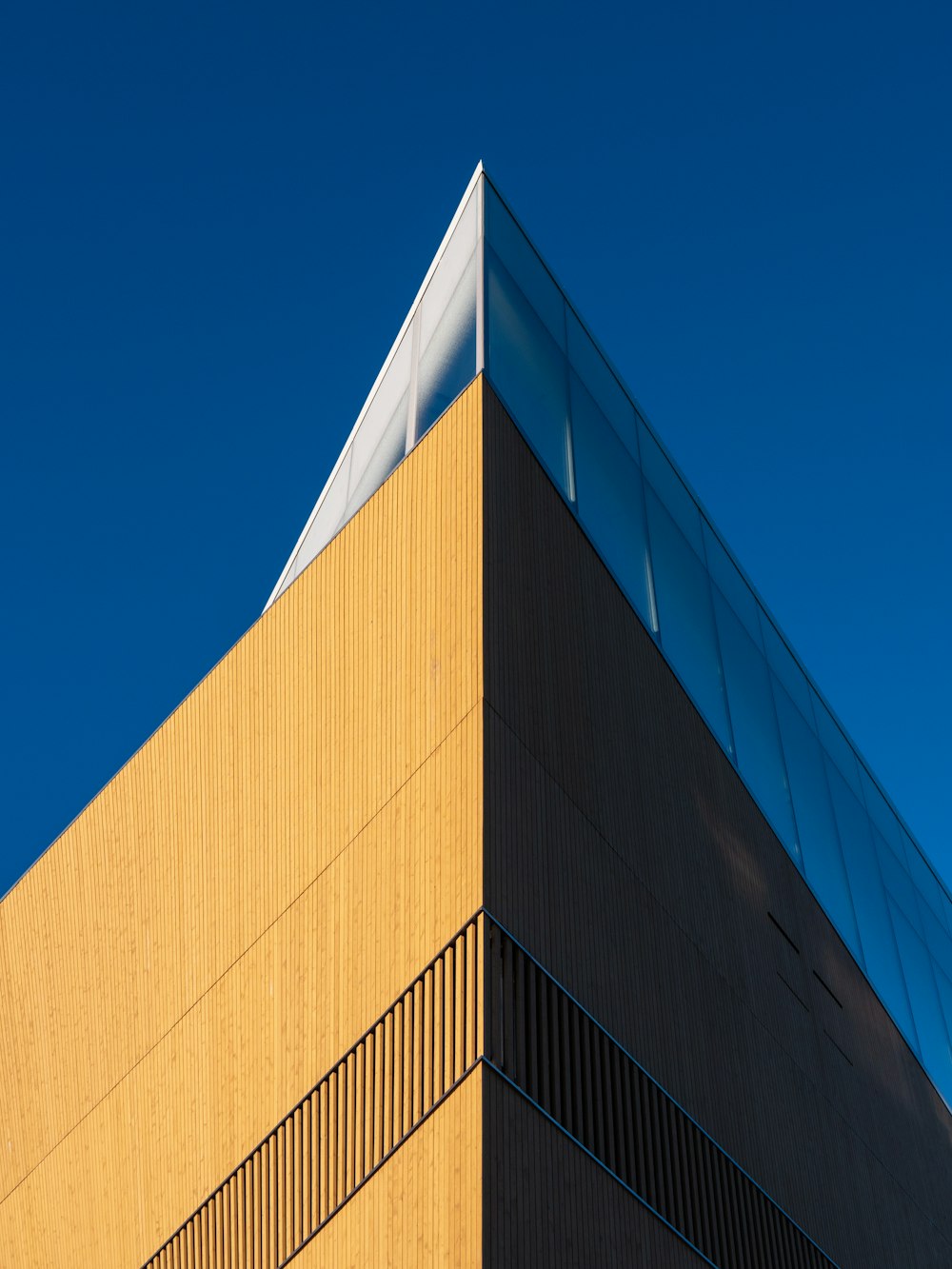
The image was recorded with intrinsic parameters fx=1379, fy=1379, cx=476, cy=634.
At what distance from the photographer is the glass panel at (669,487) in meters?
17.5

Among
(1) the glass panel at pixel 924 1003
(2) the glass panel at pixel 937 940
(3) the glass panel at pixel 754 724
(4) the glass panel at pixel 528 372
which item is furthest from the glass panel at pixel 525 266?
(2) the glass panel at pixel 937 940

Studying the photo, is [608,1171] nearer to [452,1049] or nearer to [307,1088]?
[452,1049]

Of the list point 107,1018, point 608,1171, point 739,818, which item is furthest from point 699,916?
point 107,1018

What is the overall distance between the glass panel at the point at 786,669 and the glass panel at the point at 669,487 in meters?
2.56

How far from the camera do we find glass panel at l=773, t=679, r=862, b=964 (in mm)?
19000

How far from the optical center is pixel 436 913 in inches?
422

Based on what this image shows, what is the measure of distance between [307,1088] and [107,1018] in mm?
4496

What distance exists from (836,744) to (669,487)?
666 centimetres

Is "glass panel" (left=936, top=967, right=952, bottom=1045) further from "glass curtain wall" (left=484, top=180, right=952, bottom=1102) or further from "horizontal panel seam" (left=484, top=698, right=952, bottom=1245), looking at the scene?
"horizontal panel seam" (left=484, top=698, right=952, bottom=1245)

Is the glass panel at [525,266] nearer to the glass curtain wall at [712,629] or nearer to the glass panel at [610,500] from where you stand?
the glass curtain wall at [712,629]

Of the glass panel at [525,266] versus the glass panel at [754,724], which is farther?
the glass panel at [754,724]

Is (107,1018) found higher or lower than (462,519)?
lower

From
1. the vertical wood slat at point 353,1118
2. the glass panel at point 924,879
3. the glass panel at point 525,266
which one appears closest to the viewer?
the vertical wood slat at point 353,1118

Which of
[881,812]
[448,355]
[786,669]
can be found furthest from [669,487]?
[881,812]
